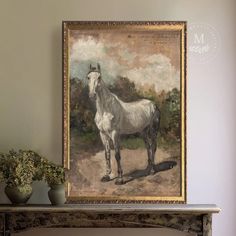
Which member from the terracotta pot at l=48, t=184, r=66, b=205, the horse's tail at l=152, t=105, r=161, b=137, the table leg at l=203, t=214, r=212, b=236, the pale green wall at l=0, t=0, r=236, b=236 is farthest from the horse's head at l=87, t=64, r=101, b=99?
the table leg at l=203, t=214, r=212, b=236

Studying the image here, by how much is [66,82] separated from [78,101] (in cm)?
15

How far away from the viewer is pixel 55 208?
320 cm

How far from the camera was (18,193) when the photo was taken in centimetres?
329

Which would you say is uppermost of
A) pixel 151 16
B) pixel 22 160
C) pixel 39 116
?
pixel 151 16

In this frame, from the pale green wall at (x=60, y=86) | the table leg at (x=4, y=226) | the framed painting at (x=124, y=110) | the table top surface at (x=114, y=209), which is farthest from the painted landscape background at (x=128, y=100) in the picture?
the table leg at (x=4, y=226)

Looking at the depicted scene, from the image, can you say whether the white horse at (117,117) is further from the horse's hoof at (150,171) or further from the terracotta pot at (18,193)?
the terracotta pot at (18,193)

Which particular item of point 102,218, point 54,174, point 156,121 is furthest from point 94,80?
point 102,218

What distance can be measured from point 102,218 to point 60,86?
3.14ft

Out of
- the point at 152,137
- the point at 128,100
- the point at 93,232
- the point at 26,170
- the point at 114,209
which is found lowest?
the point at 93,232

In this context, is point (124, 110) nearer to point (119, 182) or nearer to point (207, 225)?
point (119, 182)

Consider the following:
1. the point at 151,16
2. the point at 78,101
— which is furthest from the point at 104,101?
the point at 151,16

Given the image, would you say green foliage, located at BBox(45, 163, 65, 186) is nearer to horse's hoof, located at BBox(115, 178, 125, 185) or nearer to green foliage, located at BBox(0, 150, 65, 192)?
green foliage, located at BBox(0, 150, 65, 192)

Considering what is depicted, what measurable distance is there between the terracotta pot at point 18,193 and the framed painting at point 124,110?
0.98ft

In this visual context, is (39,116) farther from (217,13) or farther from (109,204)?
(217,13)
